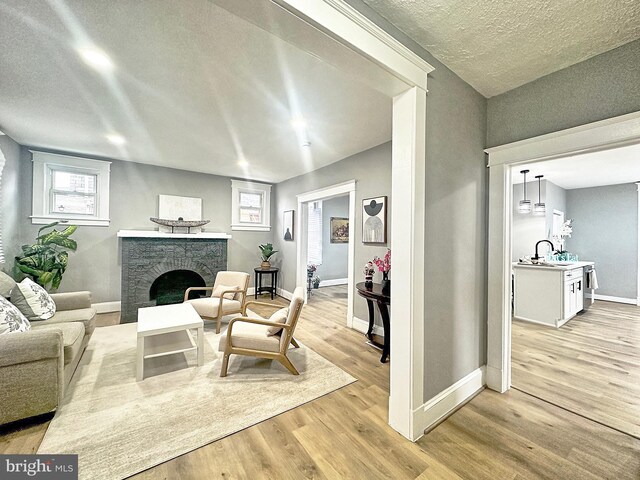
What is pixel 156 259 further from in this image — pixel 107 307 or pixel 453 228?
pixel 453 228

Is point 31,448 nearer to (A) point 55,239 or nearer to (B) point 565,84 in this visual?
(A) point 55,239

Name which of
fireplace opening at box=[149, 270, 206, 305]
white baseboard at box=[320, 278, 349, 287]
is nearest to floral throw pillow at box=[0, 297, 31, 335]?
fireplace opening at box=[149, 270, 206, 305]

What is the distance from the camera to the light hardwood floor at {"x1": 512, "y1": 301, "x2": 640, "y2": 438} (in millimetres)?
2051

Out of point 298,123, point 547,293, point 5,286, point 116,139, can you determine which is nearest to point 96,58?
point 298,123

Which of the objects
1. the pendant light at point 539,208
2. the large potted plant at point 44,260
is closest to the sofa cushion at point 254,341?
the large potted plant at point 44,260

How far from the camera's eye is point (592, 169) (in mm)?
4695

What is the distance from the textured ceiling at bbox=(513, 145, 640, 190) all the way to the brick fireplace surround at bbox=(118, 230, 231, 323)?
17.1 feet

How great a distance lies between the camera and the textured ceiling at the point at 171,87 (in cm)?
162

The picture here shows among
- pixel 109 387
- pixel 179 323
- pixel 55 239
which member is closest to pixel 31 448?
pixel 109 387

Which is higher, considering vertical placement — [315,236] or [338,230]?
[338,230]

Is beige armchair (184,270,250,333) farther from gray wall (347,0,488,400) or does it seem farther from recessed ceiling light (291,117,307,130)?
gray wall (347,0,488,400)

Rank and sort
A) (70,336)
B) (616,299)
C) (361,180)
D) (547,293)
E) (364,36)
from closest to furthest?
(364,36)
(70,336)
(361,180)
(547,293)
(616,299)

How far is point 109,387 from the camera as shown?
2.23 metres

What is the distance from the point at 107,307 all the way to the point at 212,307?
2.47 meters
